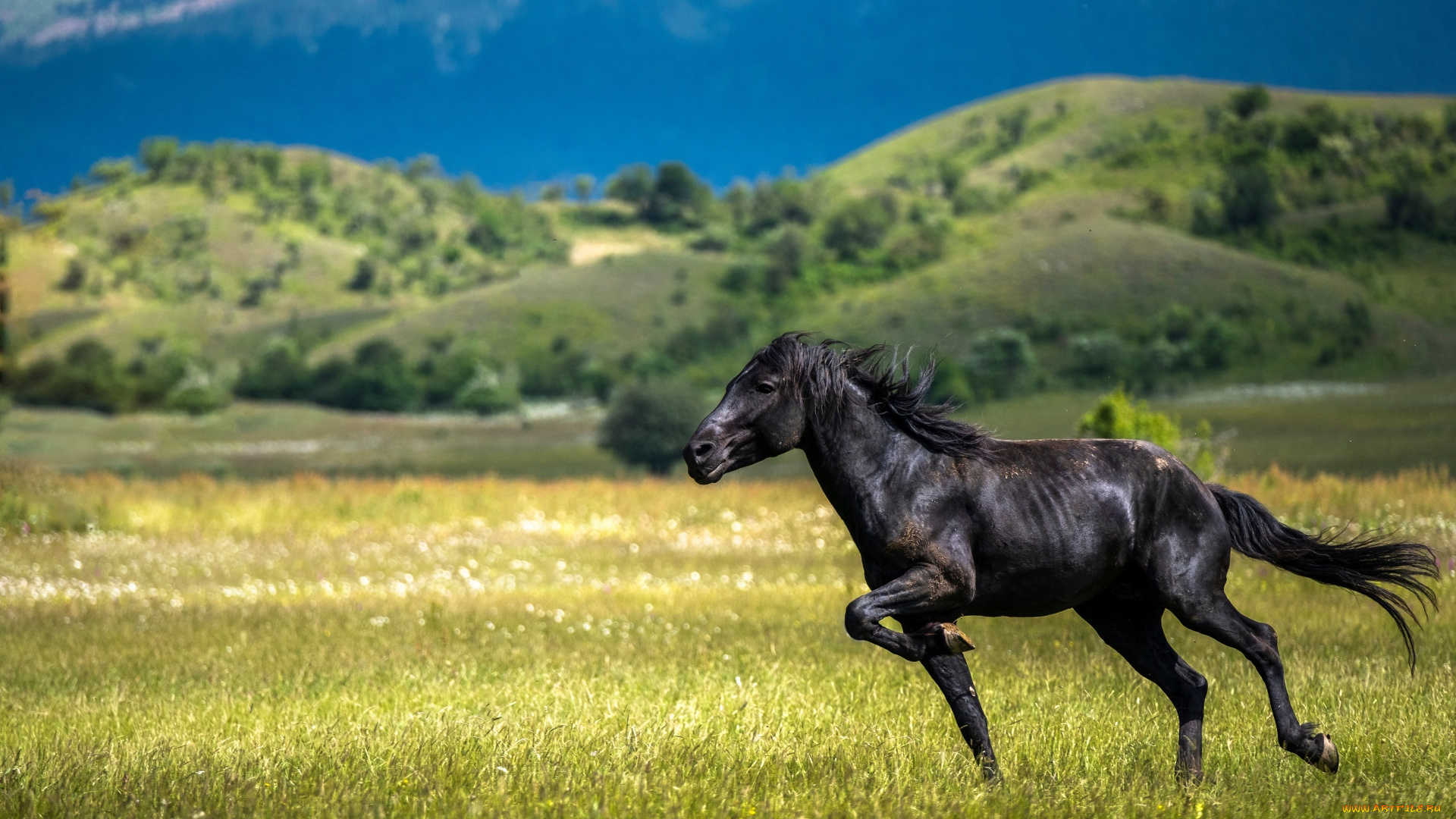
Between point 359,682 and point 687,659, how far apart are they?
266cm

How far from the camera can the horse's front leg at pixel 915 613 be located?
5734 mm

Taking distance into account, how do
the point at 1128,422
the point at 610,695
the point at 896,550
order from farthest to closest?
the point at 1128,422 < the point at 610,695 < the point at 896,550

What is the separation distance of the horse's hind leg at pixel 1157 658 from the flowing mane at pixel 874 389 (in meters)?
1.28

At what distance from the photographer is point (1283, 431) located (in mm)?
60438

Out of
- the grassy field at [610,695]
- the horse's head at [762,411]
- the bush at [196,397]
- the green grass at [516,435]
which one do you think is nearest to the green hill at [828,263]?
the bush at [196,397]

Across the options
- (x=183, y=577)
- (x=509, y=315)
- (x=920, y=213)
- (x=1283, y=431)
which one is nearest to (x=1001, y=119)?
(x=920, y=213)

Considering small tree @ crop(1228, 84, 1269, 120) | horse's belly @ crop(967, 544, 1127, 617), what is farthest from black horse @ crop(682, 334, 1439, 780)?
small tree @ crop(1228, 84, 1269, 120)

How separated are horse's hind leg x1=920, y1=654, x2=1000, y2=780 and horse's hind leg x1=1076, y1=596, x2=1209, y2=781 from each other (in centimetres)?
100

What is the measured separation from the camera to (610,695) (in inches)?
363

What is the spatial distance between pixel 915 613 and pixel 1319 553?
253 centimetres

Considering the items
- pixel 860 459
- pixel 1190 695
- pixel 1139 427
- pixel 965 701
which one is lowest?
pixel 1190 695

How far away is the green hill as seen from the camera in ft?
312

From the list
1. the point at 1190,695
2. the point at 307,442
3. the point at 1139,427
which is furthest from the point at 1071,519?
the point at 307,442

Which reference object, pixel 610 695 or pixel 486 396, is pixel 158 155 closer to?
pixel 486 396
